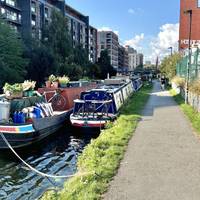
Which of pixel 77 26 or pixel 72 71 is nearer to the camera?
pixel 72 71

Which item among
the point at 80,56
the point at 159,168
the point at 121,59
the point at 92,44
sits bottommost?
the point at 159,168

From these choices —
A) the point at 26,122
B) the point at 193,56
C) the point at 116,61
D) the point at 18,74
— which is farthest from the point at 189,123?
the point at 116,61

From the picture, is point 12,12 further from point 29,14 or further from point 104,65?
point 104,65

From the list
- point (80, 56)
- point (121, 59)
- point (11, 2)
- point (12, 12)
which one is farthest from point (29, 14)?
point (121, 59)

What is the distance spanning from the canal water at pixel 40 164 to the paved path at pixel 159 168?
1897 mm

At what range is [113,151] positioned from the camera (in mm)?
8805

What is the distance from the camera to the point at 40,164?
11055 mm

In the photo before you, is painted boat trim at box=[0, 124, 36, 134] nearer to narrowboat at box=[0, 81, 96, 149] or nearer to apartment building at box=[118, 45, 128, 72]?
narrowboat at box=[0, 81, 96, 149]

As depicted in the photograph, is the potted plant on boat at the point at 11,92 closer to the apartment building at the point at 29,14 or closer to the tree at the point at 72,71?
the tree at the point at 72,71

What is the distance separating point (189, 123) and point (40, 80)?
33558 millimetres

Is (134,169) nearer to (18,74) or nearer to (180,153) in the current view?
(180,153)

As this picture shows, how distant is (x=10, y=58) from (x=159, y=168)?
3385 centimetres

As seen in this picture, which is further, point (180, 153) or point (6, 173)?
point (6, 173)

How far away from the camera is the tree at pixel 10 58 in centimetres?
3674
